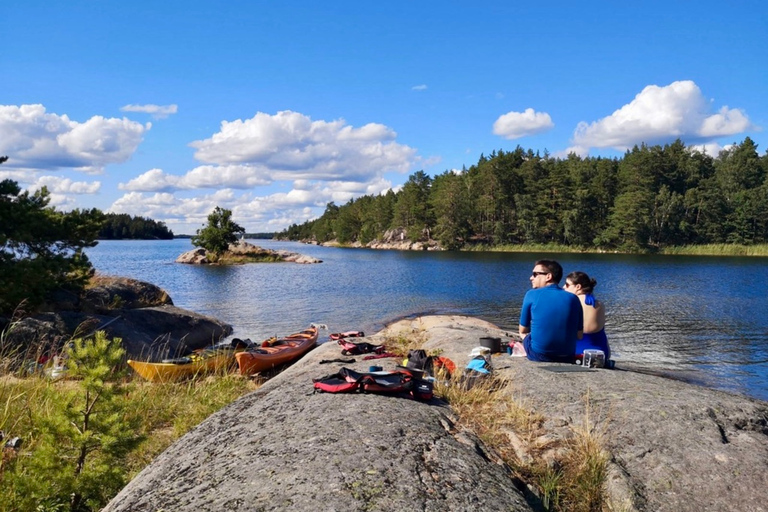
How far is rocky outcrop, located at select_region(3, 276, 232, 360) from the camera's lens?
40.0 ft

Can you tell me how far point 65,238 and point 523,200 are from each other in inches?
3034

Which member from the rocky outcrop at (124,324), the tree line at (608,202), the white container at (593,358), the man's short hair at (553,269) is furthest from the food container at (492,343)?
the tree line at (608,202)

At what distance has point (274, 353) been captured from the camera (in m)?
13.2

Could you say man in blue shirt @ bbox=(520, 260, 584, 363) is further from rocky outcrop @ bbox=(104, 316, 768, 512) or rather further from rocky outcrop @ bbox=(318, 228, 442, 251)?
rocky outcrop @ bbox=(318, 228, 442, 251)

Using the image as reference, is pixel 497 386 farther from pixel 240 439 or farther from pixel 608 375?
pixel 240 439

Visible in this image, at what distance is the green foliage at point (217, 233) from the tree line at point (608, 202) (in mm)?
40137

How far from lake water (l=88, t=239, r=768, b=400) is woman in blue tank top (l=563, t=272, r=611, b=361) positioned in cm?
660

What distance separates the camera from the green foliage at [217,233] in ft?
205

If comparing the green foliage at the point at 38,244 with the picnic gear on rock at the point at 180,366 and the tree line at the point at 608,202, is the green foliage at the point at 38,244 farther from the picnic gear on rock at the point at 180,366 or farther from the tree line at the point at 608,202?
the tree line at the point at 608,202

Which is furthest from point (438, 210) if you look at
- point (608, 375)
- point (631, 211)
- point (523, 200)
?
point (608, 375)

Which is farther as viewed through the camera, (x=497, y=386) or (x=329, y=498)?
(x=497, y=386)

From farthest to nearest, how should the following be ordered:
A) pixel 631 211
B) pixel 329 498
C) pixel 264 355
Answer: pixel 631 211 → pixel 264 355 → pixel 329 498

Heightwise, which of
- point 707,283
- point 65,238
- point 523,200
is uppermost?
point 523,200

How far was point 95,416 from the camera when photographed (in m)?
3.97
